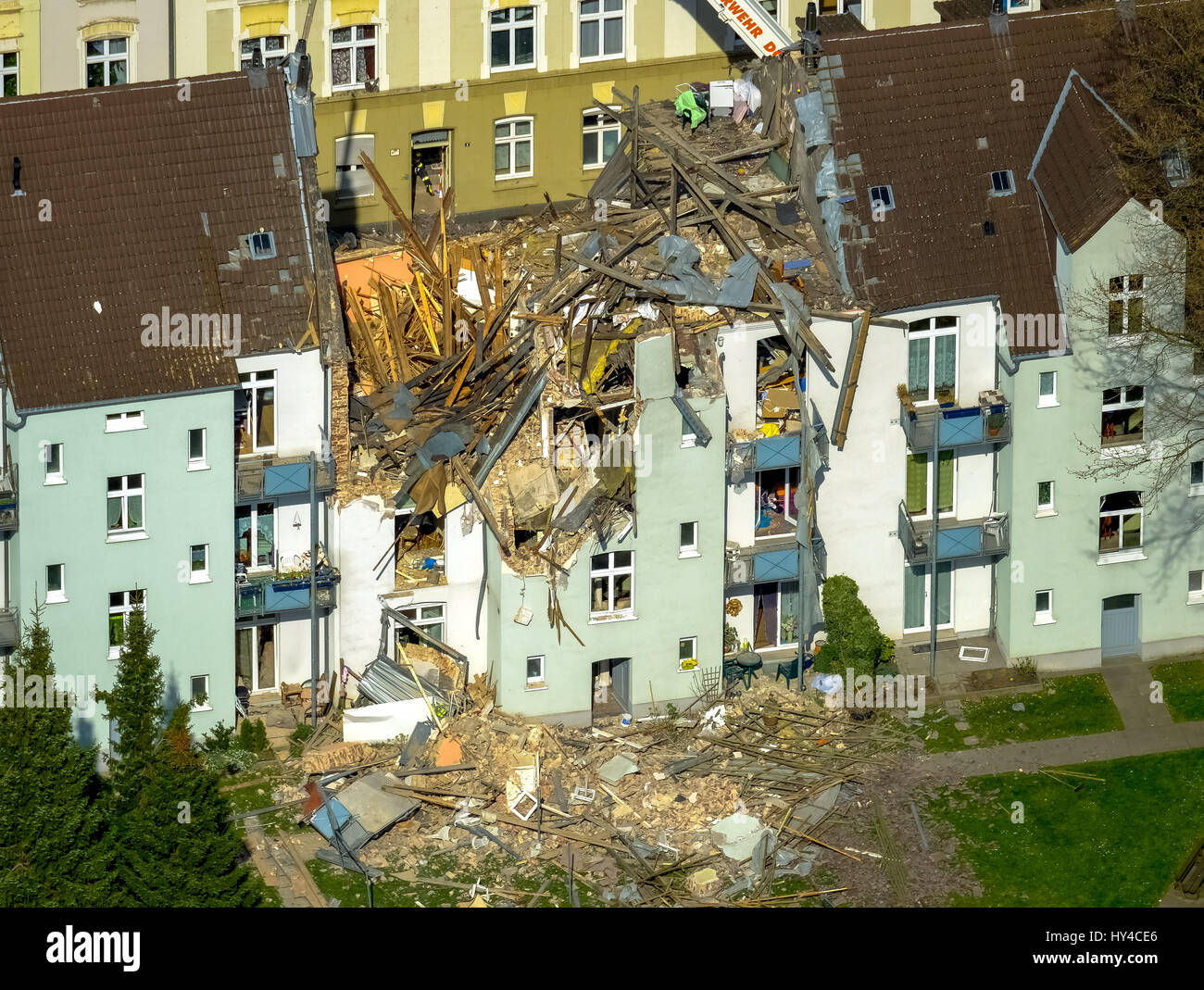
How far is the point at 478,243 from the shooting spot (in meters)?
95.2

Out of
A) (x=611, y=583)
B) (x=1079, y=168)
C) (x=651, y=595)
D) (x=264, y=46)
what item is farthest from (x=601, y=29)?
(x=651, y=595)

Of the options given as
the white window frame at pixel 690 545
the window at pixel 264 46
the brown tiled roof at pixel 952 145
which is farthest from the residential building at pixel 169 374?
the brown tiled roof at pixel 952 145

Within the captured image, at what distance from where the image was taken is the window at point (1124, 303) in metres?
90.3

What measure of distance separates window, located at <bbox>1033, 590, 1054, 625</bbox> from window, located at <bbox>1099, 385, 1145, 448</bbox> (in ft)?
14.8

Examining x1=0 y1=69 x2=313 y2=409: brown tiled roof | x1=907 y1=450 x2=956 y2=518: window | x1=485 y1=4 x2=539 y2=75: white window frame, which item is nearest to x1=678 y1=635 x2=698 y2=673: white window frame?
x1=907 y1=450 x2=956 y2=518: window

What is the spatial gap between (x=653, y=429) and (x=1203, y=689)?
1723 centimetres

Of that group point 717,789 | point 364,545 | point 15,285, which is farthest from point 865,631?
point 15,285

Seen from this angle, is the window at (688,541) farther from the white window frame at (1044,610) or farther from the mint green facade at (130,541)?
the mint green facade at (130,541)

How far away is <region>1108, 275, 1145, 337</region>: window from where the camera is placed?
90.3 meters

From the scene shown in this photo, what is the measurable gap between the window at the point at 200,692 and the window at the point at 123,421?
7.00 metres

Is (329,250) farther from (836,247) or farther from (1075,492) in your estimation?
(1075,492)

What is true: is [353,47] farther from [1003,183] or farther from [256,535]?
[1003,183]

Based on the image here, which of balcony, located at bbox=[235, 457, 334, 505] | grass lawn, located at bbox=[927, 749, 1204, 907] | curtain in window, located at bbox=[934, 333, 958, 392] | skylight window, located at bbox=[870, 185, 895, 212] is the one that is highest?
skylight window, located at bbox=[870, 185, 895, 212]

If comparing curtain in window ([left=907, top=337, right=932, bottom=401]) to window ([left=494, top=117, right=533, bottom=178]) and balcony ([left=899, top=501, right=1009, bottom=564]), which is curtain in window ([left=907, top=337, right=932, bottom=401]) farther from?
window ([left=494, top=117, right=533, bottom=178])
